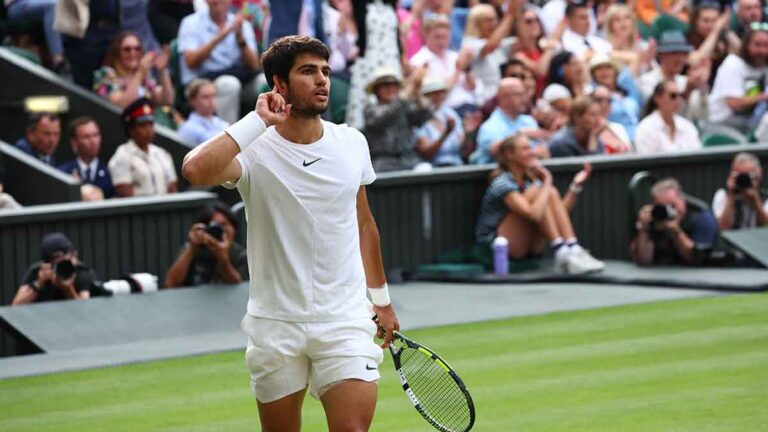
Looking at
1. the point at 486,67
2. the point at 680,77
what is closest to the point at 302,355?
the point at 486,67

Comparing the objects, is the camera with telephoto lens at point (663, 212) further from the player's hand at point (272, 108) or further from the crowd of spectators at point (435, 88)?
the player's hand at point (272, 108)

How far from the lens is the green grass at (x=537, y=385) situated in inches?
352

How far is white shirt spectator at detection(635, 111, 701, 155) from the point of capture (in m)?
16.9

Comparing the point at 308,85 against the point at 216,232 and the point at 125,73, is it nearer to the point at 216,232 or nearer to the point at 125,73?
the point at 216,232

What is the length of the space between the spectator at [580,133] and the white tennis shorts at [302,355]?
33.4 feet

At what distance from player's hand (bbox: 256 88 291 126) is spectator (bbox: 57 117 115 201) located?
7838 millimetres

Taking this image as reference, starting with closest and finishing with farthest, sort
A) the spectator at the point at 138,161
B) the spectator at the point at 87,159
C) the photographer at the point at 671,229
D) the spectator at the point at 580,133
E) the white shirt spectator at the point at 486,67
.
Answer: the spectator at the point at 87,159, the spectator at the point at 138,161, the photographer at the point at 671,229, the spectator at the point at 580,133, the white shirt spectator at the point at 486,67

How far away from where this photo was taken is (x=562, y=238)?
15219 mm

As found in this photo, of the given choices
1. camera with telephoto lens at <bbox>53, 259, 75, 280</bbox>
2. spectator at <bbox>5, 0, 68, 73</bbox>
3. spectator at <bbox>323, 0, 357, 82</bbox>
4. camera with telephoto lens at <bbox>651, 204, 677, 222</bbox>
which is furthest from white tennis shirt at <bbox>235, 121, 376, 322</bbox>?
spectator at <bbox>323, 0, 357, 82</bbox>

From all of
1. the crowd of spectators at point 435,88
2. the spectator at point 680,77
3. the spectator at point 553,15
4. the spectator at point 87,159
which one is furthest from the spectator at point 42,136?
the spectator at point 553,15

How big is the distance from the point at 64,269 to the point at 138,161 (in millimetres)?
2063

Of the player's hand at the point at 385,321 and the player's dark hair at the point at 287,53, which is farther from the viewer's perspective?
the player's hand at the point at 385,321

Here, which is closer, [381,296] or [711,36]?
[381,296]

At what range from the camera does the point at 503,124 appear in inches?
631
